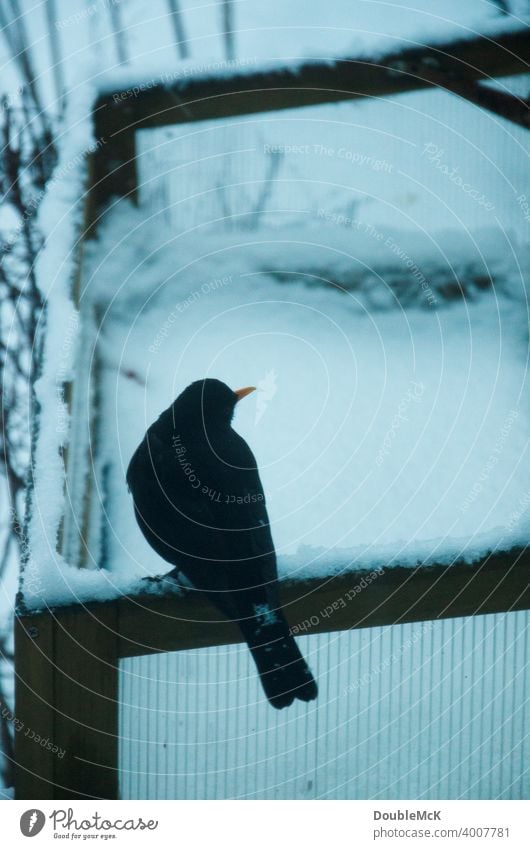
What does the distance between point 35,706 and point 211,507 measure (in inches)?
8.9

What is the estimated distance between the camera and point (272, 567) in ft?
2.06

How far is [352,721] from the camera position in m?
0.65

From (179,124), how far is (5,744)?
0.55 meters

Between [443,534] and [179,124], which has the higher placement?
[179,124]

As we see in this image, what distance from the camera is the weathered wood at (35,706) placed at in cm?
62

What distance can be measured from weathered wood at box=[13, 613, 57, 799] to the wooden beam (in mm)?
372

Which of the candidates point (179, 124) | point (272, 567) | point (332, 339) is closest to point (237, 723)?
point (272, 567)

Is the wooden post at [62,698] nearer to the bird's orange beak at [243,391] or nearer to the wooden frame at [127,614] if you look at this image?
the wooden frame at [127,614]

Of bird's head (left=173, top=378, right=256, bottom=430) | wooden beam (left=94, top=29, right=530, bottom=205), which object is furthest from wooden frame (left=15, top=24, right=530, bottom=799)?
bird's head (left=173, top=378, right=256, bottom=430)

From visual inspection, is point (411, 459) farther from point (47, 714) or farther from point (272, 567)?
point (47, 714)

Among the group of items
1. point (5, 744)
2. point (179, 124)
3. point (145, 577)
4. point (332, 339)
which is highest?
point (179, 124)
